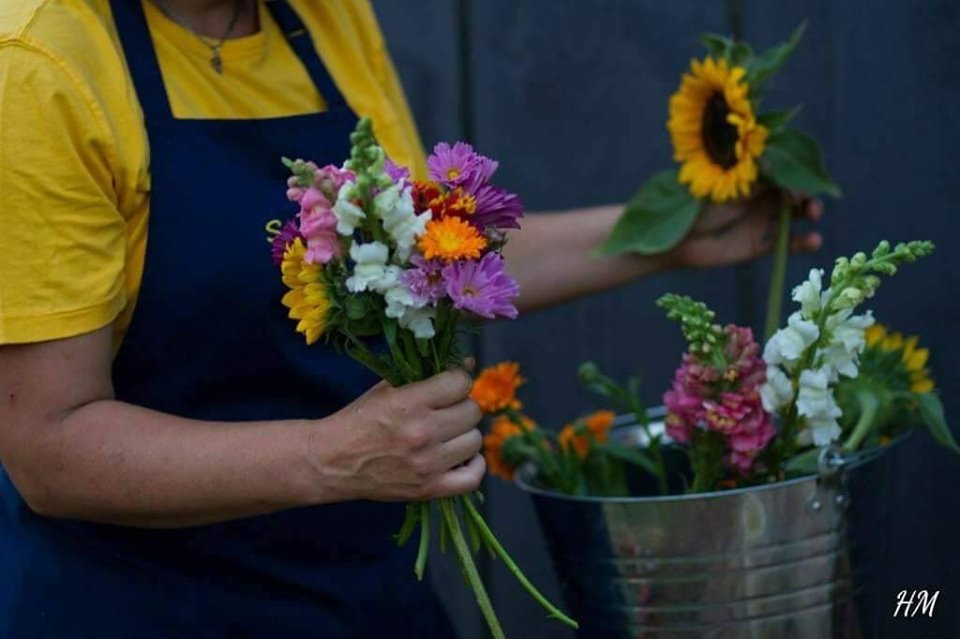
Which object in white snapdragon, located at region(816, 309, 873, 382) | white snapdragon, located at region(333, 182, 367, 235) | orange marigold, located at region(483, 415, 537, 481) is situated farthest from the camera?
orange marigold, located at region(483, 415, 537, 481)

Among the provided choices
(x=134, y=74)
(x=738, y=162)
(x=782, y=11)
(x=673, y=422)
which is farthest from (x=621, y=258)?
(x=134, y=74)

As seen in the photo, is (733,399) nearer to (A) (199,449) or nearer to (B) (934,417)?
(B) (934,417)

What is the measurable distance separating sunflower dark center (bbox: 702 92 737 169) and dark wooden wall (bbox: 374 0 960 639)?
0.38 m

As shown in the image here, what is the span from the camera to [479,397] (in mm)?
1739

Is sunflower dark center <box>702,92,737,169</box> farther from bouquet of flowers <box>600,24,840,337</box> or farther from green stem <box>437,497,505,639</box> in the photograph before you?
green stem <box>437,497,505,639</box>

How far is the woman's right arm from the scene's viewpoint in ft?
4.24

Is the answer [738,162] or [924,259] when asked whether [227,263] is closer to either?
[738,162]

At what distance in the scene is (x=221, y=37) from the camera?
1.56 meters

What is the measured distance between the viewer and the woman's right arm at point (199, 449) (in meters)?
1.29

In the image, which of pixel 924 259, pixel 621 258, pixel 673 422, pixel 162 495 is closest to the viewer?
pixel 162 495

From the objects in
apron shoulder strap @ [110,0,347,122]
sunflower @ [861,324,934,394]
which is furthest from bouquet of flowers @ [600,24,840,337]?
apron shoulder strap @ [110,0,347,122]

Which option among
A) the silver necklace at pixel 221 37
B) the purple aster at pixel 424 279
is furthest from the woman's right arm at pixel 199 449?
the silver necklace at pixel 221 37

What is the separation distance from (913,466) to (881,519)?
1.77ft

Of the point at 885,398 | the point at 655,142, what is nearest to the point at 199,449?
the point at 885,398
